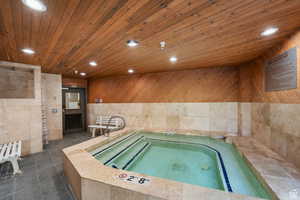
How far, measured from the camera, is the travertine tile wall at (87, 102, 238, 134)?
432 centimetres

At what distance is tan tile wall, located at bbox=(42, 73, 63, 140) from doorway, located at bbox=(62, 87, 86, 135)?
2.58 ft

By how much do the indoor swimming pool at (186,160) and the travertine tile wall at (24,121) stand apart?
2247 mm

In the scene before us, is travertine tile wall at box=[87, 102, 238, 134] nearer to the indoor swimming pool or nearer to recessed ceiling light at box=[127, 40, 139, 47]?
the indoor swimming pool

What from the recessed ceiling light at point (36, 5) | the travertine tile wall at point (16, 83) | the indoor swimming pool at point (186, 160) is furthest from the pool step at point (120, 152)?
the travertine tile wall at point (16, 83)

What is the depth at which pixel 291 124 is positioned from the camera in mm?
2188

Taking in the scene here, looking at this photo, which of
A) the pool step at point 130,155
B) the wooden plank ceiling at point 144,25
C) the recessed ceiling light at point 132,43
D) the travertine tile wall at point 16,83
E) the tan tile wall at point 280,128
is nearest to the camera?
the wooden plank ceiling at point 144,25

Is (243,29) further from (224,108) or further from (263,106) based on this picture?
(224,108)

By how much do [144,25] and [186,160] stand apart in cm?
310

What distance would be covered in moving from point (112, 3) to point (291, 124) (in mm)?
3395

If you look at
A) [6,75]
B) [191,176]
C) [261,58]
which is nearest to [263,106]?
[261,58]

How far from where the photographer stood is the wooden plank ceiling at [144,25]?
141cm

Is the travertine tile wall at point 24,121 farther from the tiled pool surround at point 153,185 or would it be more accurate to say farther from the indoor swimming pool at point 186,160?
the tiled pool surround at point 153,185

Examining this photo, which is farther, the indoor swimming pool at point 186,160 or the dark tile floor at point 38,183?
the indoor swimming pool at point 186,160

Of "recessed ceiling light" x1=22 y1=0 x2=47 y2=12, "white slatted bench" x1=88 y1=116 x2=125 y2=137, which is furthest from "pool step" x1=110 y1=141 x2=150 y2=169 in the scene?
"recessed ceiling light" x1=22 y1=0 x2=47 y2=12
